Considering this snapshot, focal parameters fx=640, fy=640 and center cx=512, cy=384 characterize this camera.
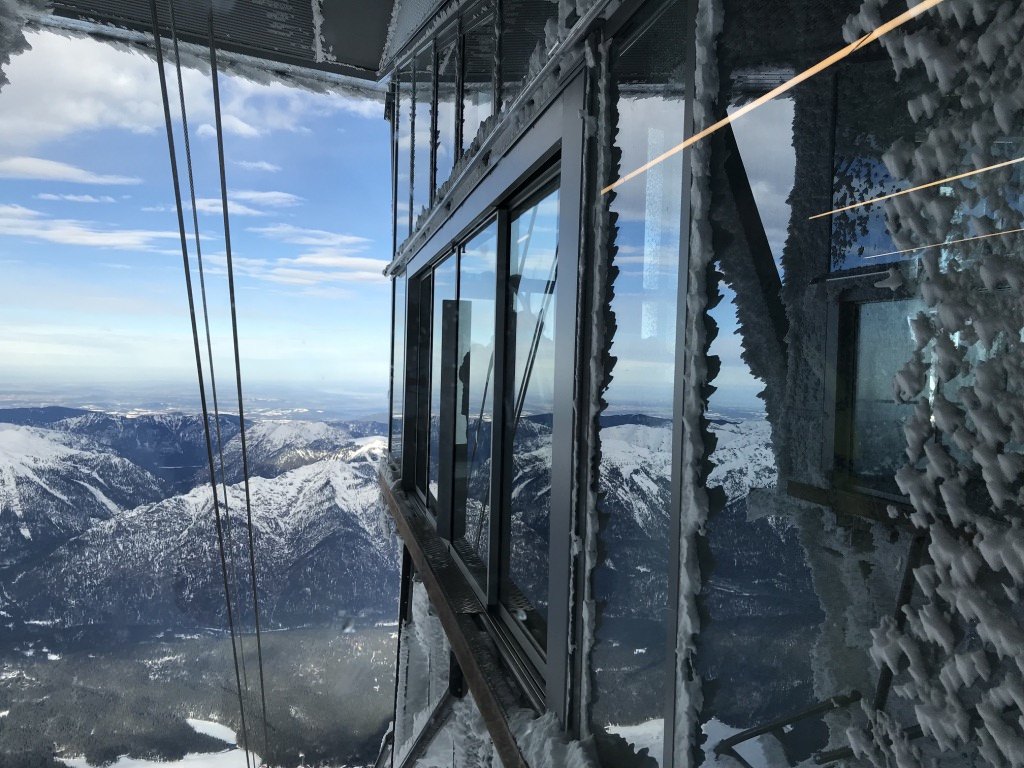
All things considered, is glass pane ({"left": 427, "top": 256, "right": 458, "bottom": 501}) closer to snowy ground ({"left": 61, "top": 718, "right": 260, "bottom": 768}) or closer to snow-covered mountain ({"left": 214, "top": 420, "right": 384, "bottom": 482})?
snowy ground ({"left": 61, "top": 718, "right": 260, "bottom": 768})

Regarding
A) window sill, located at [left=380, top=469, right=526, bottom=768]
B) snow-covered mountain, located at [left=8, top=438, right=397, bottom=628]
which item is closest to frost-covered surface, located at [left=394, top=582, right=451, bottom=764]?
window sill, located at [left=380, top=469, right=526, bottom=768]

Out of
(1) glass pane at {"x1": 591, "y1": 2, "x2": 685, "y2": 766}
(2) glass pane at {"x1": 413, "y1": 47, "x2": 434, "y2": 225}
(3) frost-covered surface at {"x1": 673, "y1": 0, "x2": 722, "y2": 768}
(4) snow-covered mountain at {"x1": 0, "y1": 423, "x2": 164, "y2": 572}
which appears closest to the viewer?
(3) frost-covered surface at {"x1": 673, "y1": 0, "x2": 722, "y2": 768}

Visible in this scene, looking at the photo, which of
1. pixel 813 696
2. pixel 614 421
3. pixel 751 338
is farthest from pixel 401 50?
pixel 813 696

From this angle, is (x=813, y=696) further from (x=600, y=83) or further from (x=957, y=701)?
(x=600, y=83)

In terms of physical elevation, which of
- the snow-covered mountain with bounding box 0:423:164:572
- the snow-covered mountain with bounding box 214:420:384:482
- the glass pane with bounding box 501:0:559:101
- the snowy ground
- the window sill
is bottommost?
the snowy ground

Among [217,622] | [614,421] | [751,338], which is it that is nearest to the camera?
[751,338]

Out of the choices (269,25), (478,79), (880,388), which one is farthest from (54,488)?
(880,388)

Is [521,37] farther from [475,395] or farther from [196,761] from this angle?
[196,761]
